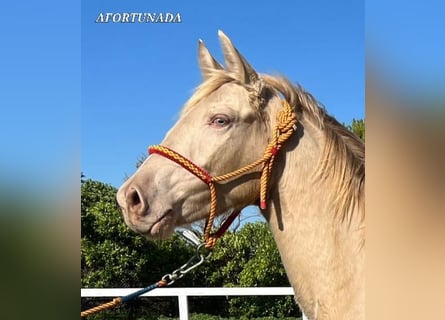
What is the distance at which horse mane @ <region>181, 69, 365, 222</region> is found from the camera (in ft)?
5.21

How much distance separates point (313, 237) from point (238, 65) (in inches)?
25.3

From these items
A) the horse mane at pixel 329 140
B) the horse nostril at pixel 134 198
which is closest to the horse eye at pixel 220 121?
the horse mane at pixel 329 140

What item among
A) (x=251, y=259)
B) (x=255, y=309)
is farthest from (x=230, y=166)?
(x=255, y=309)

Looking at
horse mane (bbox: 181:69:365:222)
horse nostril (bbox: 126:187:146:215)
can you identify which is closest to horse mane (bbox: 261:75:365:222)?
horse mane (bbox: 181:69:365:222)

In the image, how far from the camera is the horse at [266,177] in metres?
1.56

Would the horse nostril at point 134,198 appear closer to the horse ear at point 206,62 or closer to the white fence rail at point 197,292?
the horse ear at point 206,62

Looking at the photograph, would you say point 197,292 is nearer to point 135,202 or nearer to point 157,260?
point 157,260

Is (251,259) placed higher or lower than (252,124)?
lower

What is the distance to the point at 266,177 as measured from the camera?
1.63 m
